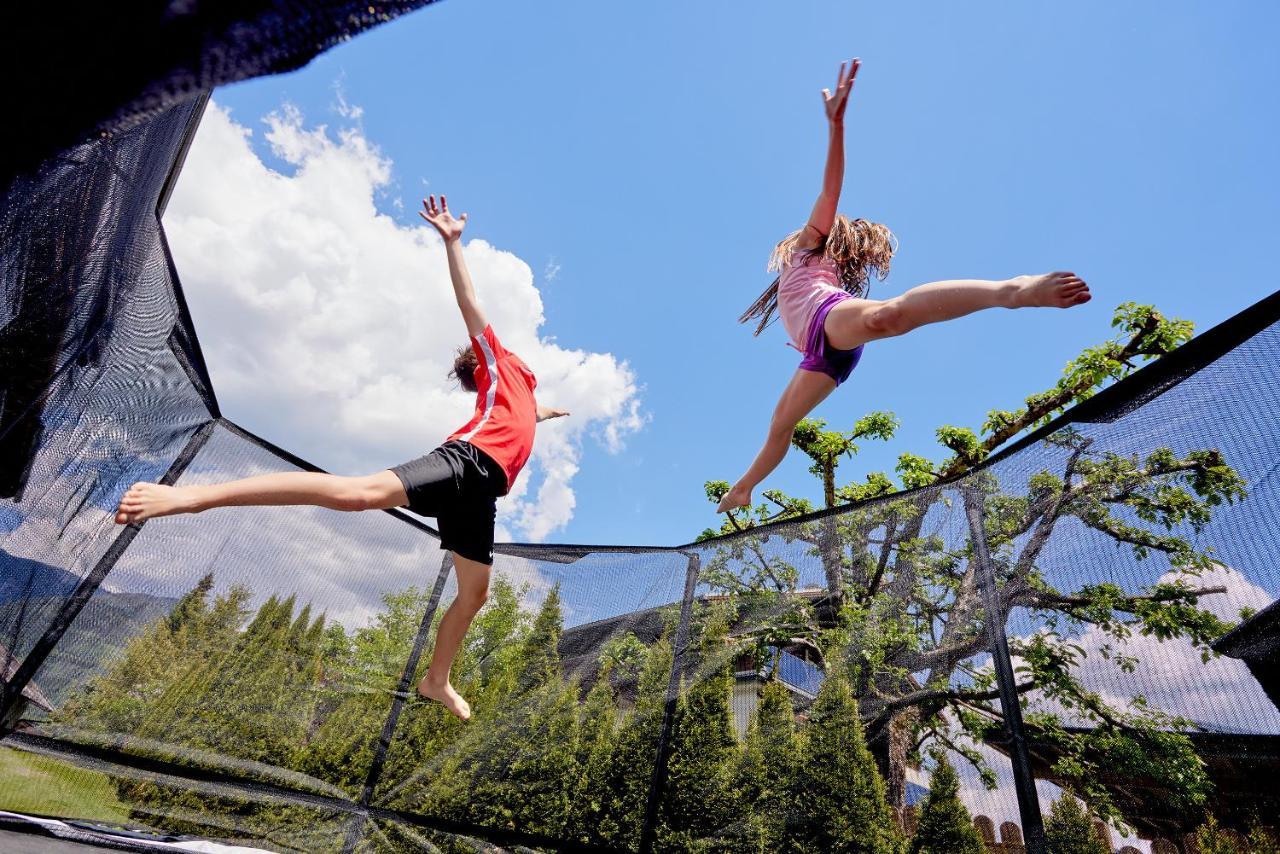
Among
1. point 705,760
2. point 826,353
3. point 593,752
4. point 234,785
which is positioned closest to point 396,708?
point 234,785

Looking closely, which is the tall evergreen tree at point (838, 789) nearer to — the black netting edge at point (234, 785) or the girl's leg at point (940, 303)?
the black netting edge at point (234, 785)

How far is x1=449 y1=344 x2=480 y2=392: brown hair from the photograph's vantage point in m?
2.69

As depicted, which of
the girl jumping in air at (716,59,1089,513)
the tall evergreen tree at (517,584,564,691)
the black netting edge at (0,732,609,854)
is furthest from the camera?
the tall evergreen tree at (517,584,564,691)

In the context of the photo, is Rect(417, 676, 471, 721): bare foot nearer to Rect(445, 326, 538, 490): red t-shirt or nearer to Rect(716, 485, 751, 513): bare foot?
Rect(445, 326, 538, 490): red t-shirt

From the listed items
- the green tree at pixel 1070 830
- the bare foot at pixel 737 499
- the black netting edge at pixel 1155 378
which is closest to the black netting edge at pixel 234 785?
the bare foot at pixel 737 499

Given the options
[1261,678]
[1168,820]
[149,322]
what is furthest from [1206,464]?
[149,322]

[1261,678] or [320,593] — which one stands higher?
[320,593]

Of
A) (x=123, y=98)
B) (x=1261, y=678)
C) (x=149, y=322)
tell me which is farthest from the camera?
(x=149, y=322)

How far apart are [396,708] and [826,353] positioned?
275 centimetres

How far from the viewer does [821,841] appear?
79.4 inches

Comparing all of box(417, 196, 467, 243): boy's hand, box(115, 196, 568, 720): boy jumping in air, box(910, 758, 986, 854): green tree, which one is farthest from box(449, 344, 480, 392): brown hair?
box(910, 758, 986, 854): green tree

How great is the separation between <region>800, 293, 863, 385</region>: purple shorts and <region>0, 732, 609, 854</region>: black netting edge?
2.02 metres

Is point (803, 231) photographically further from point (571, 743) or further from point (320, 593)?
point (320, 593)

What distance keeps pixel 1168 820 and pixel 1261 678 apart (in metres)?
0.38
